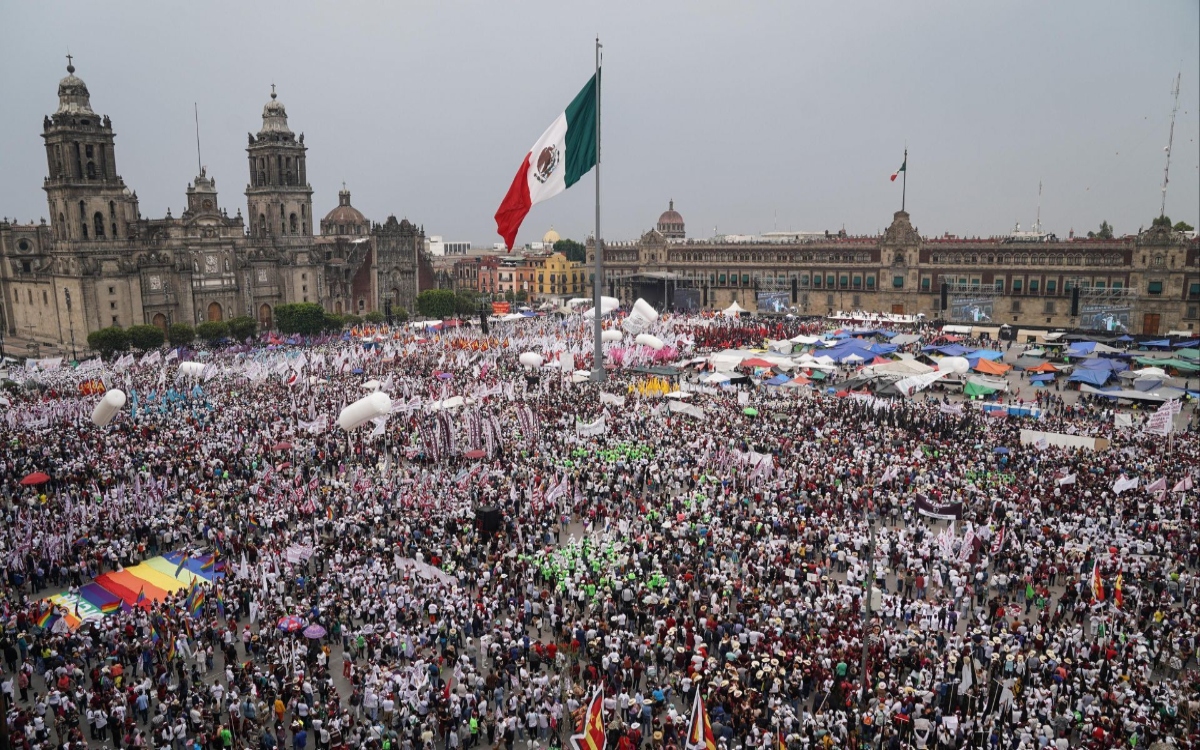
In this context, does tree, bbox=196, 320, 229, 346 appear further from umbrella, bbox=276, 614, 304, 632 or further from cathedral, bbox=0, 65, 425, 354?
umbrella, bbox=276, 614, 304, 632

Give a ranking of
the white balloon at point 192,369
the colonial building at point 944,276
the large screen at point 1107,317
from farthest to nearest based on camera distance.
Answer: the colonial building at point 944,276 → the large screen at point 1107,317 → the white balloon at point 192,369

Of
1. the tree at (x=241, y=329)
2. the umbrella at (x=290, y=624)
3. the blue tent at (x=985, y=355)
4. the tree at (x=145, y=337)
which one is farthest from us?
the tree at (x=241, y=329)

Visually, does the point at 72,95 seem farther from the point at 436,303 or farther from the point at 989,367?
the point at 989,367

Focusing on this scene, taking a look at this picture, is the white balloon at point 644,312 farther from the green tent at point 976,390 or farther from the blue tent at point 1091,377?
the blue tent at point 1091,377

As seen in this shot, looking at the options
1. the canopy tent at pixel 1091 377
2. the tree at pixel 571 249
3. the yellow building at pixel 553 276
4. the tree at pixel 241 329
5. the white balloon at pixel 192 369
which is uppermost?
the tree at pixel 571 249

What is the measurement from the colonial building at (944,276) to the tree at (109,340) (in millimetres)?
49476

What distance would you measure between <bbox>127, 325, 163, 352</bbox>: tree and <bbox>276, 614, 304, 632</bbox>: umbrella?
46.4 meters

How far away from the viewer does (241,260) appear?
237 feet

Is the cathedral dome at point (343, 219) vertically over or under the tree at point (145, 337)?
over

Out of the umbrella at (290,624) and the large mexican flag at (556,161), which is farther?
the large mexican flag at (556,161)

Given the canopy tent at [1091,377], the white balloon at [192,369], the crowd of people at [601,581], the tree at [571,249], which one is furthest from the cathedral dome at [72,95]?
the tree at [571,249]

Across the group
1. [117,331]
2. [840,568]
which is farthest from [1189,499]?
[117,331]

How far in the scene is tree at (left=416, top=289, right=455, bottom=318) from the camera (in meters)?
79.2

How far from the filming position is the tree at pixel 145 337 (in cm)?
5512
